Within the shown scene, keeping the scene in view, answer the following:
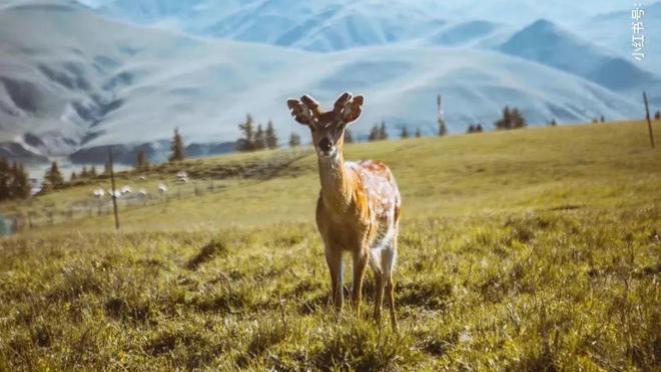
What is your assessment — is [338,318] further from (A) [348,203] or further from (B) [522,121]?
(B) [522,121]

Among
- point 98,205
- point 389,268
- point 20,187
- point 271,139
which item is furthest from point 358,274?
point 271,139

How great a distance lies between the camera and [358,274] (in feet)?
24.0

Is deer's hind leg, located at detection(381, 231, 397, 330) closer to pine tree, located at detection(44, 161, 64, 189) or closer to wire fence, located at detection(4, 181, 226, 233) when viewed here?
wire fence, located at detection(4, 181, 226, 233)

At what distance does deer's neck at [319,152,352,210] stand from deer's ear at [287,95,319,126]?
0.53m

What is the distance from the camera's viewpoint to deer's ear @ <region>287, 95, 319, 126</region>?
24.2 feet

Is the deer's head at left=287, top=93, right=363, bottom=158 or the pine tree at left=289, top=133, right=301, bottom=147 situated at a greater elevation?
the pine tree at left=289, top=133, right=301, bottom=147

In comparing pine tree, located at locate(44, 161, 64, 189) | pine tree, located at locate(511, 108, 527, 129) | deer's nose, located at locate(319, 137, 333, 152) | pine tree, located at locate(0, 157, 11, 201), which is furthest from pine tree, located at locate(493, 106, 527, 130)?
deer's nose, located at locate(319, 137, 333, 152)

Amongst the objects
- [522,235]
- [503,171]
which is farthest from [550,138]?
[522,235]

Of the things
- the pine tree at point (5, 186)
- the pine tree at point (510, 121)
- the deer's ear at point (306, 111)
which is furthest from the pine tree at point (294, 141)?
the deer's ear at point (306, 111)

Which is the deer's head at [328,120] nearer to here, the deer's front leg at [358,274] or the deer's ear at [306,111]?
the deer's ear at [306,111]

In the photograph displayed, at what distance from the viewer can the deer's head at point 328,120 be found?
7.01m

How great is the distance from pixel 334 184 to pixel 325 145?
56 cm

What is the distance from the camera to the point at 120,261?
11.9m

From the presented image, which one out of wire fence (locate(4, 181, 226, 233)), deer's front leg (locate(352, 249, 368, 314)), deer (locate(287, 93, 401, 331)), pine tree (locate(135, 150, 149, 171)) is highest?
pine tree (locate(135, 150, 149, 171))
